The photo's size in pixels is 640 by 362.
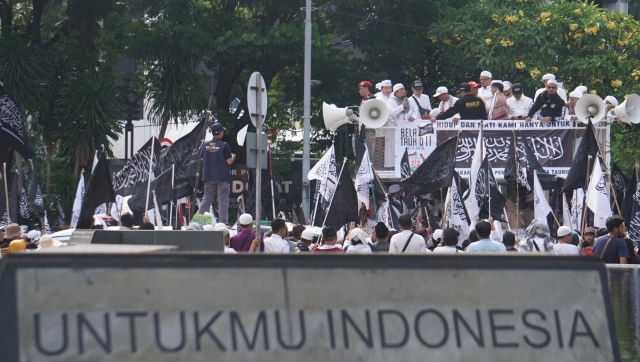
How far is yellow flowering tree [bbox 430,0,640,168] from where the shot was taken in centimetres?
3250

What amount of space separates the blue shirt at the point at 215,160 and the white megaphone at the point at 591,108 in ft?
20.0

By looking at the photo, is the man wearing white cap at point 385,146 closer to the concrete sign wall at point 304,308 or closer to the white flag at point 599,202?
the white flag at point 599,202

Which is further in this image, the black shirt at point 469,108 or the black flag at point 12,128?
the black shirt at point 469,108

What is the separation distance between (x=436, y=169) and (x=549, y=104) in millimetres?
4125

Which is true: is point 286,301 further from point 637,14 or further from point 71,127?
point 637,14

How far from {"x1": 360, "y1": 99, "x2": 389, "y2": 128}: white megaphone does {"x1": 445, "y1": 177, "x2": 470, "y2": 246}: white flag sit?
374cm

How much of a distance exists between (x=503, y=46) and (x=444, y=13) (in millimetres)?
2978

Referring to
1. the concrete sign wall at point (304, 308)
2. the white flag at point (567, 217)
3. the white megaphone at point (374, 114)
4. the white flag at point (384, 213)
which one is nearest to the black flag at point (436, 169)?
the white flag at point (384, 213)

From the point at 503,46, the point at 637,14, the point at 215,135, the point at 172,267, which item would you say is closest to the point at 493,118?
the point at 215,135

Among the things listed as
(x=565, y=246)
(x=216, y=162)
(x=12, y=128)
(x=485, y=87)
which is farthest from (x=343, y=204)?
(x=12, y=128)

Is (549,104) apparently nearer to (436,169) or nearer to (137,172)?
(436,169)

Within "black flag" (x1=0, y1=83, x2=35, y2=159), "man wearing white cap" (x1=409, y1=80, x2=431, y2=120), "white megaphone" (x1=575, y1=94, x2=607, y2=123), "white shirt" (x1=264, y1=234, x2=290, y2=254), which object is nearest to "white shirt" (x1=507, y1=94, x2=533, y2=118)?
"white megaphone" (x1=575, y1=94, x2=607, y2=123)

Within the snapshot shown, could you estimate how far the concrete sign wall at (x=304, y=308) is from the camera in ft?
15.8

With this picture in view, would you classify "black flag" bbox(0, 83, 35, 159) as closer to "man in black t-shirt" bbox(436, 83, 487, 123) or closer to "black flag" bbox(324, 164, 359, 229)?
"black flag" bbox(324, 164, 359, 229)
